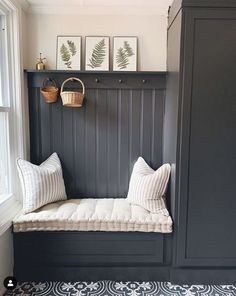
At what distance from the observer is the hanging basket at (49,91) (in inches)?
94.3

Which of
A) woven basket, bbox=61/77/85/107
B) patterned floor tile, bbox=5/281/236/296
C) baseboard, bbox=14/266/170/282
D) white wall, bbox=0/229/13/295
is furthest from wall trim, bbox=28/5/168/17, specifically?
patterned floor tile, bbox=5/281/236/296

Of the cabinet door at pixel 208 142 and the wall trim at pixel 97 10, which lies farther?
the wall trim at pixel 97 10

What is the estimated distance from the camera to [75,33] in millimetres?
2500

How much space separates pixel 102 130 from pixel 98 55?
2.24 feet

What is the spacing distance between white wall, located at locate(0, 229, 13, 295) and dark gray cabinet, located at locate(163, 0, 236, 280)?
4.22 ft

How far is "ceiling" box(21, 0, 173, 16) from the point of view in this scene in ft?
7.72

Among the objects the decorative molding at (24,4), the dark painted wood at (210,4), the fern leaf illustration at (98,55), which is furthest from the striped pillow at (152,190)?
the decorative molding at (24,4)

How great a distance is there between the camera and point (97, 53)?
97.7 inches

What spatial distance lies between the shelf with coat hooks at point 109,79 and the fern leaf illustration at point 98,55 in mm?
109

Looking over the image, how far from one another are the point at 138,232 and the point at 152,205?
252mm

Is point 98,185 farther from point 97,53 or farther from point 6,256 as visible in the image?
point 97,53

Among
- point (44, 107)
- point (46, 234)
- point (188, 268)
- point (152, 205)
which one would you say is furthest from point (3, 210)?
point (188, 268)

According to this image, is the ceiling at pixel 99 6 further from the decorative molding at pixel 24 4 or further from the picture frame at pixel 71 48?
the picture frame at pixel 71 48

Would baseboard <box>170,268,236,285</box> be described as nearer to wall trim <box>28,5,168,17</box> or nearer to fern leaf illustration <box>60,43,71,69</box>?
fern leaf illustration <box>60,43,71,69</box>
